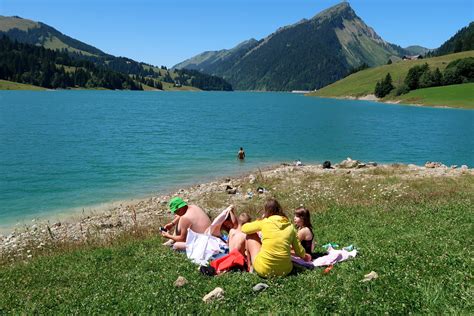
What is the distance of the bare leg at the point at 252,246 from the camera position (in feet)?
37.2

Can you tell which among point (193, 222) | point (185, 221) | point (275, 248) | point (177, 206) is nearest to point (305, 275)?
point (275, 248)

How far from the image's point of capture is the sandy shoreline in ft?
65.9

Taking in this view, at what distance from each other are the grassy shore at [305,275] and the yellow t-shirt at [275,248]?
1.01 feet

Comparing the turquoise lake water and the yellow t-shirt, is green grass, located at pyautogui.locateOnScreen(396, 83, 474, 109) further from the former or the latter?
the yellow t-shirt

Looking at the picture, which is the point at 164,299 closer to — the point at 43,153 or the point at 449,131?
the point at 43,153

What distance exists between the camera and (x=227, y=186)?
1211 inches

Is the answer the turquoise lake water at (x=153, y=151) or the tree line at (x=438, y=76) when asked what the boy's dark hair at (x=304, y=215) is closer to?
the turquoise lake water at (x=153, y=151)

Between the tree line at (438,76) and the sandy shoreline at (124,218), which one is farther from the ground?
the tree line at (438,76)

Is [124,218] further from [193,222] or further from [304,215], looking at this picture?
[304,215]

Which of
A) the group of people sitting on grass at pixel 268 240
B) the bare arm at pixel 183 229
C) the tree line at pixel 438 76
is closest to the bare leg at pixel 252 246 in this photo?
the group of people sitting on grass at pixel 268 240

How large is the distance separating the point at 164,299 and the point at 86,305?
1924mm

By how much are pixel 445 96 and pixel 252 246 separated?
152 m

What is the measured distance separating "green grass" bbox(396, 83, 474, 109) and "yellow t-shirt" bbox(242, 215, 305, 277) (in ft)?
454

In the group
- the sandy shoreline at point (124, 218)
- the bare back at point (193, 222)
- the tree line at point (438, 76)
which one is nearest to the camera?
the bare back at point (193, 222)
